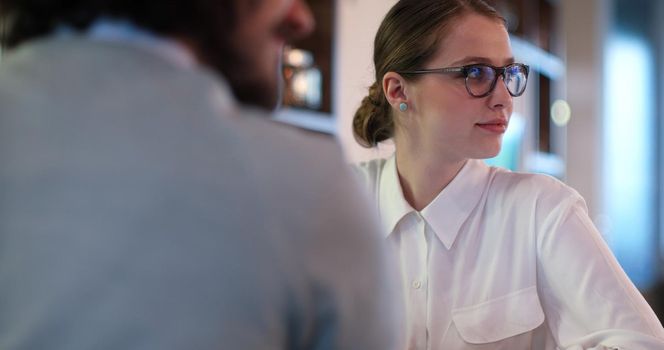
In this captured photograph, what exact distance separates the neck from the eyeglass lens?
0.17 metres

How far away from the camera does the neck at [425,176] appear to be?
1.46m

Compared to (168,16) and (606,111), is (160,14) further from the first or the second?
(606,111)

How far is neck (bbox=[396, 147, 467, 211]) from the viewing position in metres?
1.46

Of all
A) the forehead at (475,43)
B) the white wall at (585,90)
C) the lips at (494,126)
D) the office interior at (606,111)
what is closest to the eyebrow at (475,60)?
the forehead at (475,43)

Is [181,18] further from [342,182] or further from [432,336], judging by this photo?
[432,336]

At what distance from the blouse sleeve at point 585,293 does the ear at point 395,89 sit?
1.23ft

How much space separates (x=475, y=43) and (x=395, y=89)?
0.19 m

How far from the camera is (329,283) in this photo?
0.59 metres

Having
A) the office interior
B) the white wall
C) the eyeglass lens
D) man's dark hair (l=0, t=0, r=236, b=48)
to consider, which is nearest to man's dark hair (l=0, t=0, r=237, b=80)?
man's dark hair (l=0, t=0, r=236, b=48)

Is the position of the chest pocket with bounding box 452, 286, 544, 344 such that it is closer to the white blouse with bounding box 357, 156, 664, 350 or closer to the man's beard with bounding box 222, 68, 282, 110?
the white blouse with bounding box 357, 156, 664, 350

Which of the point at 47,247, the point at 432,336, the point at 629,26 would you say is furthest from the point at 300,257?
the point at 629,26

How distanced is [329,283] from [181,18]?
0.82 feet

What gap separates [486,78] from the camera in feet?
4.40

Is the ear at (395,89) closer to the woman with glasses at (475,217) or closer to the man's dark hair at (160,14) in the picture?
the woman with glasses at (475,217)
